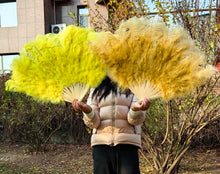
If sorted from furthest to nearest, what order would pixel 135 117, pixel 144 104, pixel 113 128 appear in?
pixel 113 128 → pixel 135 117 → pixel 144 104

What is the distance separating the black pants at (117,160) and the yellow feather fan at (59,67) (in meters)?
0.57

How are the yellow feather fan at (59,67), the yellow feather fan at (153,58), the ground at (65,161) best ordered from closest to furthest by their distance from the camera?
1. the yellow feather fan at (153,58)
2. the yellow feather fan at (59,67)
3. the ground at (65,161)

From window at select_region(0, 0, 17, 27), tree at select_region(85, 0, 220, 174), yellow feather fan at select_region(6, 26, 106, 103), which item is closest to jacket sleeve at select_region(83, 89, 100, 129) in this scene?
yellow feather fan at select_region(6, 26, 106, 103)

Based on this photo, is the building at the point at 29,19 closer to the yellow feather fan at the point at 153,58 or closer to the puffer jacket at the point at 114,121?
the puffer jacket at the point at 114,121

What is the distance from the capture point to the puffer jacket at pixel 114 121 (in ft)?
6.63

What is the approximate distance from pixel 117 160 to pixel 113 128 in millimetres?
281

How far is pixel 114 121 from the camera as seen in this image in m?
2.08

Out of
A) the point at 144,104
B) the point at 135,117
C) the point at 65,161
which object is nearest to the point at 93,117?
the point at 135,117

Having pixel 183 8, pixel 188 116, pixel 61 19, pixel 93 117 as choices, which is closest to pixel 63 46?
pixel 93 117

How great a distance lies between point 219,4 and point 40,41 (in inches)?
140

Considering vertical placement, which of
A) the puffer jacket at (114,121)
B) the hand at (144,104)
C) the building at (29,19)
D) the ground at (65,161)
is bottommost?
the ground at (65,161)

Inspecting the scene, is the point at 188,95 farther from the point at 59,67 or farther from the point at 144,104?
the point at 59,67

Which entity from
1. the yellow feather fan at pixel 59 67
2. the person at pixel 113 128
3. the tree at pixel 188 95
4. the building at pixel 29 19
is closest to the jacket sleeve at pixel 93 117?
the person at pixel 113 128

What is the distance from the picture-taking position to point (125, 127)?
207 cm
